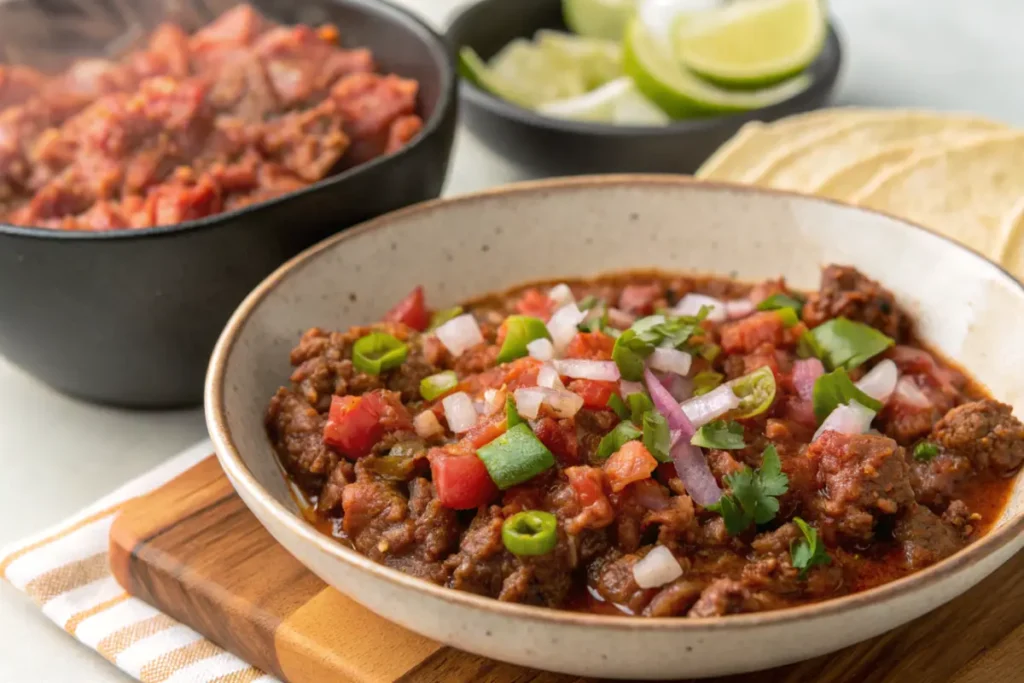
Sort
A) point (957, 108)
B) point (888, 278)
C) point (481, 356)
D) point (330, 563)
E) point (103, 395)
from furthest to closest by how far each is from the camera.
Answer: point (957, 108)
point (103, 395)
point (888, 278)
point (481, 356)
point (330, 563)

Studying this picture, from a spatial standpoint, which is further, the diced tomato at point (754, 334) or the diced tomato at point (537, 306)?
the diced tomato at point (537, 306)

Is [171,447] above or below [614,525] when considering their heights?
below

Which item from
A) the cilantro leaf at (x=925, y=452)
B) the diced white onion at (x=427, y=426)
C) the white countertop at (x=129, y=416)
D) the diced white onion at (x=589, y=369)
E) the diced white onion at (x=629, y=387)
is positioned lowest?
the white countertop at (x=129, y=416)

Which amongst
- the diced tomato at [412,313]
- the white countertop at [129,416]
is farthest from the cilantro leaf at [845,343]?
the white countertop at [129,416]

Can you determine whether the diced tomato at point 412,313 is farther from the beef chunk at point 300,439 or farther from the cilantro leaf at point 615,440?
the cilantro leaf at point 615,440

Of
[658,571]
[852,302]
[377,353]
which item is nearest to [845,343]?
[852,302]

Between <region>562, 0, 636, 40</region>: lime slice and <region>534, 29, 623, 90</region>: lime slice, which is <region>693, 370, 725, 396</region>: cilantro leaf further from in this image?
<region>562, 0, 636, 40</region>: lime slice

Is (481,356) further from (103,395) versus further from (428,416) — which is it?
(103,395)

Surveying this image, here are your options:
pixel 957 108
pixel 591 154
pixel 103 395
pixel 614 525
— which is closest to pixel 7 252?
pixel 103 395
